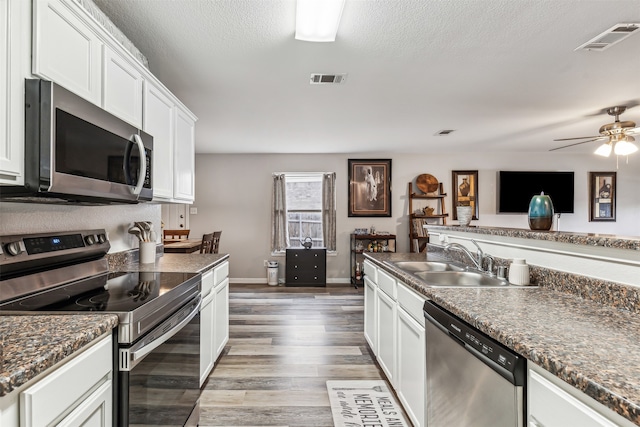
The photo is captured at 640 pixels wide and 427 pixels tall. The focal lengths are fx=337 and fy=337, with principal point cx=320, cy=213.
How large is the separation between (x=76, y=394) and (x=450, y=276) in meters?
2.07

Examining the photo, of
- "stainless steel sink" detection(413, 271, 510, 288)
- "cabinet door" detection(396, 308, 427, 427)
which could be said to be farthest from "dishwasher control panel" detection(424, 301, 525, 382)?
"stainless steel sink" detection(413, 271, 510, 288)

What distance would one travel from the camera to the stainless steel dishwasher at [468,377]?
1.02m

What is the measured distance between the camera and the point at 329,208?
614 centimetres

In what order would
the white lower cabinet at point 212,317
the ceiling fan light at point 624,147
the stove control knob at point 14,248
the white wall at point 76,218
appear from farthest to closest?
1. the ceiling fan light at point 624,147
2. the white lower cabinet at point 212,317
3. the white wall at point 76,218
4. the stove control knob at point 14,248

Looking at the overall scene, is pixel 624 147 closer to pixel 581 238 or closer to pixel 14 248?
pixel 581 238

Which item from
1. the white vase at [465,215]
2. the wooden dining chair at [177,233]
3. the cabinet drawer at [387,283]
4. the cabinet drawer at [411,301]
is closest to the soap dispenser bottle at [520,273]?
the cabinet drawer at [411,301]

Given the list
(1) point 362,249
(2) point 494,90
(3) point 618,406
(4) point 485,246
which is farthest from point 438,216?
(3) point 618,406

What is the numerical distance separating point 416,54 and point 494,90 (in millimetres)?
1134

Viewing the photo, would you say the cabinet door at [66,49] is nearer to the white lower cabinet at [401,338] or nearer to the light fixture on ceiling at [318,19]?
the light fixture on ceiling at [318,19]

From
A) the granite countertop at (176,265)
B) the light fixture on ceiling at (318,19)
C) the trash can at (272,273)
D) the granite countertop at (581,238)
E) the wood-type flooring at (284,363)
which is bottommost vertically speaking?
the wood-type flooring at (284,363)

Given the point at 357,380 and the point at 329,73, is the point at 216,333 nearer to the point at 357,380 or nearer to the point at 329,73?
the point at 357,380

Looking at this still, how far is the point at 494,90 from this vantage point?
120 inches

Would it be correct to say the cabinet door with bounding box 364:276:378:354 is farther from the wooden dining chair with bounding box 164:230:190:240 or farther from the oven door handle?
the wooden dining chair with bounding box 164:230:190:240

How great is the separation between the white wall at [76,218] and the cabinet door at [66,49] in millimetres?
588
